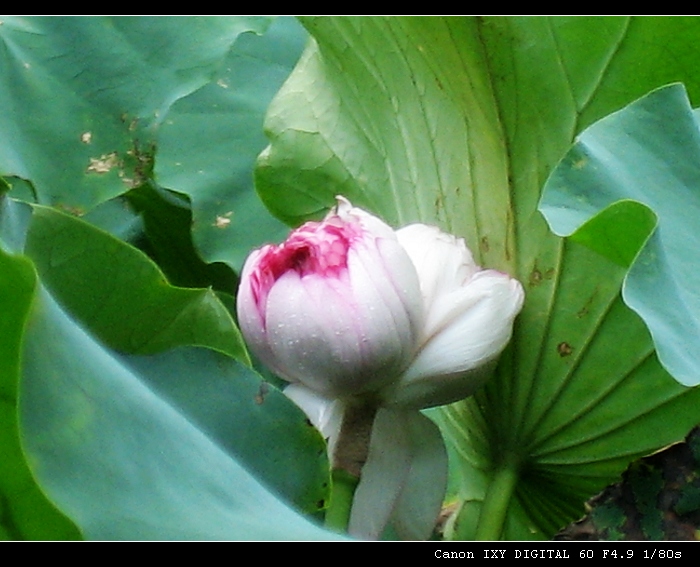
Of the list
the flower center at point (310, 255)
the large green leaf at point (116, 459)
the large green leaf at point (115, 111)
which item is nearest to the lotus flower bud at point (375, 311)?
the flower center at point (310, 255)

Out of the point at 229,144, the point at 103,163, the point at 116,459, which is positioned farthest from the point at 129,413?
the point at 229,144

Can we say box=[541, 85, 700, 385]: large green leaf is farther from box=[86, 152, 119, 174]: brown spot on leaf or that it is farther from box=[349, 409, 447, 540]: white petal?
box=[86, 152, 119, 174]: brown spot on leaf

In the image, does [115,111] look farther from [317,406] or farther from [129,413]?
[129,413]

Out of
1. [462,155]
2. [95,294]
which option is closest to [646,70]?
[462,155]

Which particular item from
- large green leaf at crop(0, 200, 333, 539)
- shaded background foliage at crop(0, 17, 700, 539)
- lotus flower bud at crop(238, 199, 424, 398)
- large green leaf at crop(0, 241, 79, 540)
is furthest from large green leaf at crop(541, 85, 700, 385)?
large green leaf at crop(0, 241, 79, 540)

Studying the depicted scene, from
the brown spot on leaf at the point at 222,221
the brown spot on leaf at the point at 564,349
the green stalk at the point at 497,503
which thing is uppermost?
the brown spot on leaf at the point at 564,349

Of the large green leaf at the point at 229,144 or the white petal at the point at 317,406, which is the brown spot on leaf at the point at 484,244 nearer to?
the white petal at the point at 317,406
